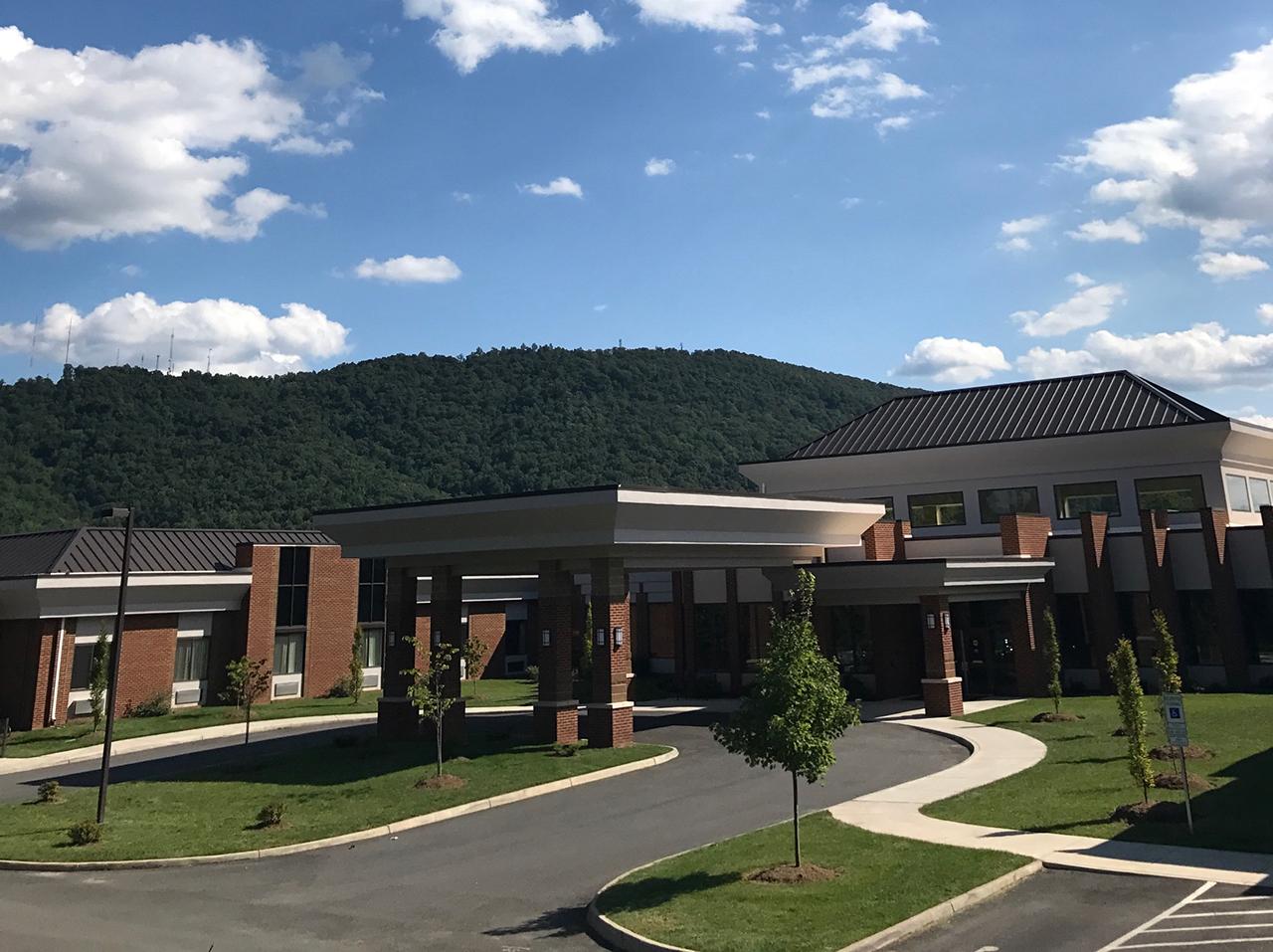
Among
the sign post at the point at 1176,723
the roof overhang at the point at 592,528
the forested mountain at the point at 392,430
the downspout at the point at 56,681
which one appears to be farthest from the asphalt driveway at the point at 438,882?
the forested mountain at the point at 392,430

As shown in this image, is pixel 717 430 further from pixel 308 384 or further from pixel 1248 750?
pixel 1248 750

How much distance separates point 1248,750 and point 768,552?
15.7 m

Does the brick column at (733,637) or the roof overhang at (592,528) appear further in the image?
the brick column at (733,637)

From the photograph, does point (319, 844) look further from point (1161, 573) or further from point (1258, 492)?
point (1258, 492)

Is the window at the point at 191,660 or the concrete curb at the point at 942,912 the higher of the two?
the window at the point at 191,660

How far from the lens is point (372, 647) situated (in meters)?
53.1

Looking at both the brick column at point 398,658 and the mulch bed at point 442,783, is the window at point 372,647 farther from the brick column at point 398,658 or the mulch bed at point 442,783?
the mulch bed at point 442,783

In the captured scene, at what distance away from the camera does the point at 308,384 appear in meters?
148

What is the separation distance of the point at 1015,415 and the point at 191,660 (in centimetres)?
4286

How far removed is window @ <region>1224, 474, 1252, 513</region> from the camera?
4125 cm

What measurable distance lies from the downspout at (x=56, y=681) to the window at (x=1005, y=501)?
4247 cm

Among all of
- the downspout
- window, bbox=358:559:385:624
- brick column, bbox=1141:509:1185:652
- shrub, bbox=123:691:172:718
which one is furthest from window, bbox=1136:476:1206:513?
the downspout

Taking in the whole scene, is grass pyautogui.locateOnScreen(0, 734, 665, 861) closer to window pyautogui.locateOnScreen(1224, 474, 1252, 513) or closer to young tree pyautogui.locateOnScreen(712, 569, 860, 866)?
young tree pyautogui.locateOnScreen(712, 569, 860, 866)

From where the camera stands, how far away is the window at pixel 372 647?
52.6 metres
